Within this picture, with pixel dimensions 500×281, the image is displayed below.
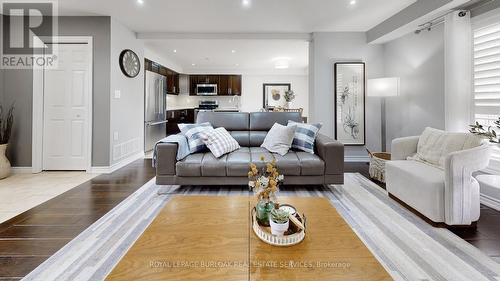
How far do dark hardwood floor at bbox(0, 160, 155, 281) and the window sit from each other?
433cm

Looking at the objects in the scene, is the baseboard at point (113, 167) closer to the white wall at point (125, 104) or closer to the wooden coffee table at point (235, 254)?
the white wall at point (125, 104)

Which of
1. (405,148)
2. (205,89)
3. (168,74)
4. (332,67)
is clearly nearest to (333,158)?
(405,148)

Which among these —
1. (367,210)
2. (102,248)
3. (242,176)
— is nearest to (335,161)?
(367,210)

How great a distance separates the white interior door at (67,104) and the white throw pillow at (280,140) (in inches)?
119

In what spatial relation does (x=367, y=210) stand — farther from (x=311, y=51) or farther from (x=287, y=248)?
(x=311, y=51)

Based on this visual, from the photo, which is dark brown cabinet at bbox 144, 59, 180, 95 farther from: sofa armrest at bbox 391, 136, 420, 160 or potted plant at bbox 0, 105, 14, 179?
sofa armrest at bbox 391, 136, 420, 160

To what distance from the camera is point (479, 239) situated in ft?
7.22

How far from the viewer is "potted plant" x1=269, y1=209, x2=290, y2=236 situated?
1.40 meters

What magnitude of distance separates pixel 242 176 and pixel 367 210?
145 centimetres

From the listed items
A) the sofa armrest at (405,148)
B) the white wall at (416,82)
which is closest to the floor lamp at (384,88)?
the white wall at (416,82)

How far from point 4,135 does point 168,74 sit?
4.30 meters

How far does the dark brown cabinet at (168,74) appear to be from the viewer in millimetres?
6246

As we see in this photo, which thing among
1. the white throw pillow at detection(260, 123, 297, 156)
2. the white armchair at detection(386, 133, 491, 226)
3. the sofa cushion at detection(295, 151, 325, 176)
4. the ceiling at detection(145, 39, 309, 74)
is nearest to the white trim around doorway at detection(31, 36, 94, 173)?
the ceiling at detection(145, 39, 309, 74)

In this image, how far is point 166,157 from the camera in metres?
3.39
